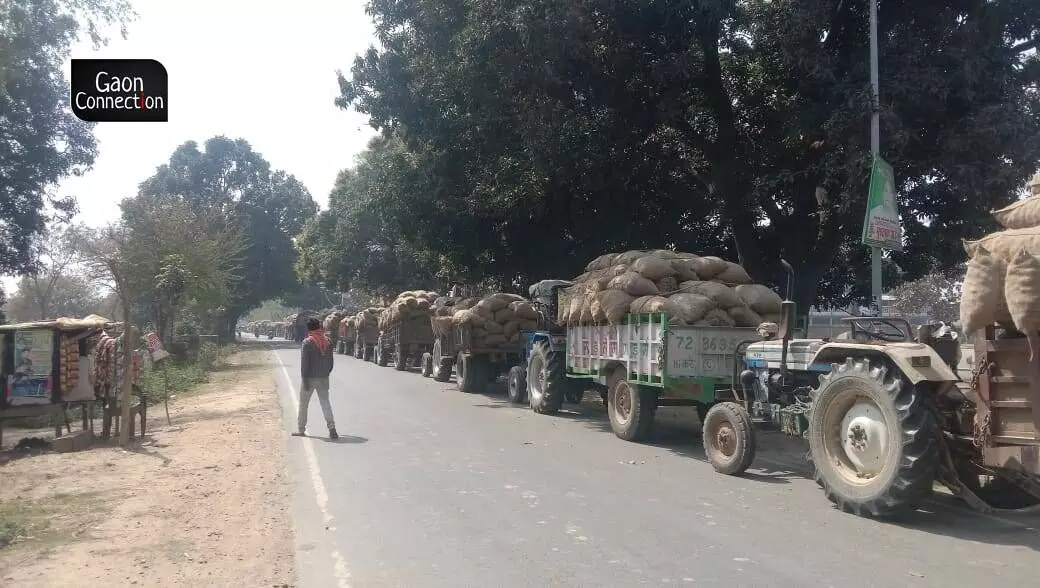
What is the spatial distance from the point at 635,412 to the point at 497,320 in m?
8.45

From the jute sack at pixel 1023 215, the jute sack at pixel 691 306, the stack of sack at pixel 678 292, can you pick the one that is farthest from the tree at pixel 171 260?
the jute sack at pixel 1023 215

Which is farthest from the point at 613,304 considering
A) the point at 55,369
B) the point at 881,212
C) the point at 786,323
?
the point at 55,369

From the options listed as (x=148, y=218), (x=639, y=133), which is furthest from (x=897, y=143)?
(x=148, y=218)

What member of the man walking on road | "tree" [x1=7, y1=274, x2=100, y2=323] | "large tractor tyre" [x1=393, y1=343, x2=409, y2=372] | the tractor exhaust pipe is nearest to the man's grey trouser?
the man walking on road

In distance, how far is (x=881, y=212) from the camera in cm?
1127

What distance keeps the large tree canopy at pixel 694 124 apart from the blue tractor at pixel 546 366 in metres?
2.29

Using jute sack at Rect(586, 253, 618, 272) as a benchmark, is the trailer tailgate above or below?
below

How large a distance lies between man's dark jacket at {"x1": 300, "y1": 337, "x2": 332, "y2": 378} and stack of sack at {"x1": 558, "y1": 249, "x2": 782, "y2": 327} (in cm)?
407

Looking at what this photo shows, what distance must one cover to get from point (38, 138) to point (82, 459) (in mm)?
21493

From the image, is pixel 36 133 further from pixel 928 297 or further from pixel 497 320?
pixel 928 297

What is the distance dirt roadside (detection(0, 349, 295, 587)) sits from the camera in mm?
5434

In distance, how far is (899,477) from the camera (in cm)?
639

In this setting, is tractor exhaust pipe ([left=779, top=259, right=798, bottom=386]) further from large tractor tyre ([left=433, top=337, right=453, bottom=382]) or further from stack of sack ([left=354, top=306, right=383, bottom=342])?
stack of sack ([left=354, top=306, right=383, bottom=342])

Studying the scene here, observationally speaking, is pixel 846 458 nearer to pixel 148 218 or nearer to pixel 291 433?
pixel 291 433
